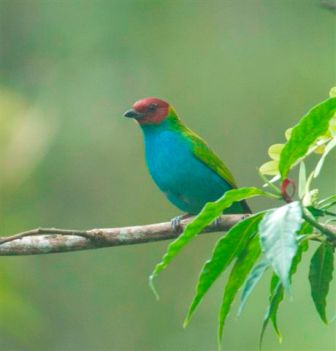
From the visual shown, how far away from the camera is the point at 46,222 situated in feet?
39.3

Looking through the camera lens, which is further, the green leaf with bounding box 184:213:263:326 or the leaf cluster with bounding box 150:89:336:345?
the green leaf with bounding box 184:213:263:326

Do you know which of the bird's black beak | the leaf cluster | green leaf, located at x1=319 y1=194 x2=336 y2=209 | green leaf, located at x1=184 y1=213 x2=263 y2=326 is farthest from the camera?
the bird's black beak

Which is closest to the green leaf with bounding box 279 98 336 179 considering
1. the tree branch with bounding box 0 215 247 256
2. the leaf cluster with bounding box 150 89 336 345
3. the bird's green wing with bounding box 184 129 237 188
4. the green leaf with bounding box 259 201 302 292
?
the leaf cluster with bounding box 150 89 336 345

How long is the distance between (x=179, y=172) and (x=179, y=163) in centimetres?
7

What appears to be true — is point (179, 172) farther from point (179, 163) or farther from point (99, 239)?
point (99, 239)

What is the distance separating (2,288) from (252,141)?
788 centimetres

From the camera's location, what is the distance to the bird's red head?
5.77 metres

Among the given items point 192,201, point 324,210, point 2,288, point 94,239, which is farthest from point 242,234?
point 192,201

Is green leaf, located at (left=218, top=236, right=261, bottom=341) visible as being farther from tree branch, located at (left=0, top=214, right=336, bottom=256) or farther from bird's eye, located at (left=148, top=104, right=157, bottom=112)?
bird's eye, located at (left=148, top=104, right=157, bottom=112)

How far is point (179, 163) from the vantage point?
5684 mm

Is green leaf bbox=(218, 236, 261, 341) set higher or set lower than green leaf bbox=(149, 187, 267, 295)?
lower

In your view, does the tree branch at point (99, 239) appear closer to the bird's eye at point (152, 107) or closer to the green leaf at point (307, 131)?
the green leaf at point (307, 131)

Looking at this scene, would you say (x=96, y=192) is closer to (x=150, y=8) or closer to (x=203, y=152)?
(x=150, y=8)

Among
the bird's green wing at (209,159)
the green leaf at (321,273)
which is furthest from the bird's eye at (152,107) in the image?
the green leaf at (321,273)
